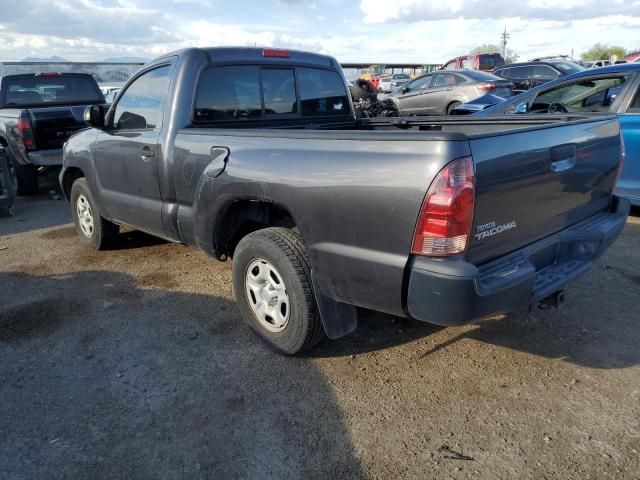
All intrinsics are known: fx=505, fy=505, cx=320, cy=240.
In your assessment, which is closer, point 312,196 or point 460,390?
point 312,196

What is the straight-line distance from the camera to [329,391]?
113 inches

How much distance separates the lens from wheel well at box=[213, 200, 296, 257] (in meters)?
3.32

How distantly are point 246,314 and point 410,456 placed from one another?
150 centimetres

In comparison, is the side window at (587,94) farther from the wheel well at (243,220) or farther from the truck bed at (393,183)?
the wheel well at (243,220)

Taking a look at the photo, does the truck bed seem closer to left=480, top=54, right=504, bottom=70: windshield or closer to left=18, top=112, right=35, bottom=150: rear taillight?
left=18, top=112, right=35, bottom=150: rear taillight

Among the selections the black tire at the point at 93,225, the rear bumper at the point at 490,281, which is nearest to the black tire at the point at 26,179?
the black tire at the point at 93,225

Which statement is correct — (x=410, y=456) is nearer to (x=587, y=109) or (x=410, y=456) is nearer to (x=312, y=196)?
(x=312, y=196)

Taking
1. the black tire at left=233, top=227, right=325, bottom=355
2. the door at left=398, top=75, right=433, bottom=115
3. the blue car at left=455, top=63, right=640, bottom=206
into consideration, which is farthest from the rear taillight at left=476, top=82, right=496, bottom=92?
the black tire at left=233, top=227, right=325, bottom=355

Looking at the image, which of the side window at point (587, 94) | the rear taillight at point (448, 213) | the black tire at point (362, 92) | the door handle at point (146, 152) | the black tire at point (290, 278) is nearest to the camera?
the rear taillight at point (448, 213)

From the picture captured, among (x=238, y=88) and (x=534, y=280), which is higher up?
(x=238, y=88)

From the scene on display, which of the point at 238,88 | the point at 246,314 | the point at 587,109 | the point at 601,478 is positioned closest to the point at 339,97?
the point at 238,88

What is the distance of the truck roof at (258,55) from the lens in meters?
3.79

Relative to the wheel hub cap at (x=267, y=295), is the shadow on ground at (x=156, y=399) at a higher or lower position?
lower

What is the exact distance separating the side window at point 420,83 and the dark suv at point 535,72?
236 cm
